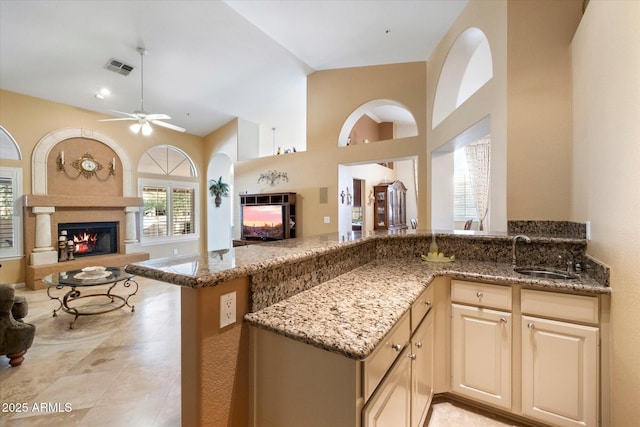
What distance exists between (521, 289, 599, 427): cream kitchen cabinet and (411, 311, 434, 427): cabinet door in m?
0.53

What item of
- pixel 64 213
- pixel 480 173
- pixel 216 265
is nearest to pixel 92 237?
pixel 64 213

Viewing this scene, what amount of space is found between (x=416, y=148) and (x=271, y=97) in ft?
11.0

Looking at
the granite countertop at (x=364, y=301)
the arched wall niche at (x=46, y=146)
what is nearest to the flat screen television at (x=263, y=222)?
the arched wall niche at (x=46, y=146)

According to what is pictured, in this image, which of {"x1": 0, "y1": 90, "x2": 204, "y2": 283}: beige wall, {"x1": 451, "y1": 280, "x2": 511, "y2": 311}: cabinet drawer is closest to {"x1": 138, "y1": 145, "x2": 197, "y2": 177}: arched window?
{"x1": 0, "y1": 90, "x2": 204, "y2": 283}: beige wall

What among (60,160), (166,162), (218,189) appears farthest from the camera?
(218,189)

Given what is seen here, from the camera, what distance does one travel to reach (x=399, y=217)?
26.1ft

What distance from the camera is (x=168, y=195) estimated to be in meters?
6.62

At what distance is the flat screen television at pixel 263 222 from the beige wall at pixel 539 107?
415 cm

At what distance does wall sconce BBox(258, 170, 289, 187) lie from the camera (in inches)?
231

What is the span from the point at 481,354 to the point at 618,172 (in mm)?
1227

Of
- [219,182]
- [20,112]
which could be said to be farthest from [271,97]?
[20,112]

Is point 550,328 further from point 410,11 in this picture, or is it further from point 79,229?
point 79,229

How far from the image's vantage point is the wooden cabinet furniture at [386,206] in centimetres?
742

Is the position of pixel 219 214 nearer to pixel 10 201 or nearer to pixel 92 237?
pixel 92 237
